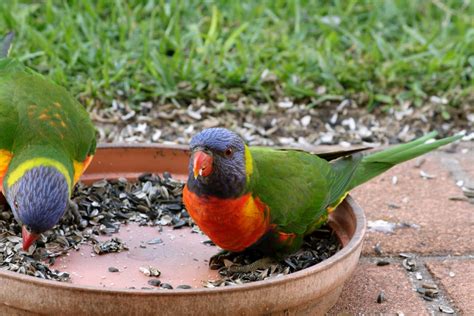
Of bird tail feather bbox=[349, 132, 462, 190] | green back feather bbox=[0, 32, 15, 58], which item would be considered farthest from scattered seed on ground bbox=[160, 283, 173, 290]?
green back feather bbox=[0, 32, 15, 58]

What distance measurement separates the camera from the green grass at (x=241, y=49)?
192 inches

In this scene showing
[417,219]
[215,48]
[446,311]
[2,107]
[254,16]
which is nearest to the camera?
[446,311]

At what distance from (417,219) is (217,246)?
113 cm

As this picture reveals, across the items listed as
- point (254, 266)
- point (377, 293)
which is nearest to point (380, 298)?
point (377, 293)

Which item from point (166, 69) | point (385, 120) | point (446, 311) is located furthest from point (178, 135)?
point (446, 311)

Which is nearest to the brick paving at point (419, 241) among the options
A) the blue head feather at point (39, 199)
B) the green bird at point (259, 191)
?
the green bird at point (259, 191)

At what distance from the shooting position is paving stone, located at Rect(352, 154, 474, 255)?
3746 mm

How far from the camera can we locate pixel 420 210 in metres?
4.11

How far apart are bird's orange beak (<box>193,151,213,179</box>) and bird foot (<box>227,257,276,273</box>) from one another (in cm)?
46

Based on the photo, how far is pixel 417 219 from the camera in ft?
13.2

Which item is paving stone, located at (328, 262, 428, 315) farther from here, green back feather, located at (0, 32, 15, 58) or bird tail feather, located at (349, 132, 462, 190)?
green back feather, located at (0, 32, 15, 58)

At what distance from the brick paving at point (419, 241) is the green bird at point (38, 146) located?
45.0 inches

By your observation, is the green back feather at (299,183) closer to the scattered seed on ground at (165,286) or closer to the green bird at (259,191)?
the green bird at (259,191)

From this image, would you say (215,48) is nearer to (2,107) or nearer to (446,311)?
(2,107)
